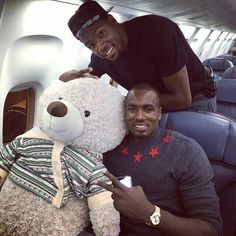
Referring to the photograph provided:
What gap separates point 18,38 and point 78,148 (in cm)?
109

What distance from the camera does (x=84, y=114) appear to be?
4.80 ft

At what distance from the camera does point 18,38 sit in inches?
87.4

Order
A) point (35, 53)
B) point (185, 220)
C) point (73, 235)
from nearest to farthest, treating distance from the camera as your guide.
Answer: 1. point (185, 220)
2. point (73, 235)
3. point (35, 53)

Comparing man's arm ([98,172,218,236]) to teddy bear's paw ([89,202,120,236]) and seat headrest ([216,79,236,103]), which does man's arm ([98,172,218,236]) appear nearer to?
teddy bear's paw ([89,202,120,236])

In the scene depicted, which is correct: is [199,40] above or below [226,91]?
below

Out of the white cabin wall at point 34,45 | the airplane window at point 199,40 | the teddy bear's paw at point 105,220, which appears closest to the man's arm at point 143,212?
the teddy bear's paw at point 105,220

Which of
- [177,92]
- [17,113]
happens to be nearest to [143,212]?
[177,92]

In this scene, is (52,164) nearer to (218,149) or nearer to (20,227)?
(20,227)

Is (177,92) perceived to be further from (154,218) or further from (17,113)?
(17,113)

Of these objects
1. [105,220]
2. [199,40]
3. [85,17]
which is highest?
[85,17]

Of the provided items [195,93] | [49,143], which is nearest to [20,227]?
[49,143]

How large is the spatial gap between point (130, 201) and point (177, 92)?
2.01ft

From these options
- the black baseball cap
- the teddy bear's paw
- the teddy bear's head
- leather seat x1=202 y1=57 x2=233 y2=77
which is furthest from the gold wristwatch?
leather seat x1=202 y1=57 x2=233 y2=77

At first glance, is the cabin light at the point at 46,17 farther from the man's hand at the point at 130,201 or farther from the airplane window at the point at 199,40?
the airplane window at the point at 199,40
